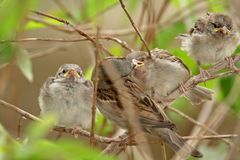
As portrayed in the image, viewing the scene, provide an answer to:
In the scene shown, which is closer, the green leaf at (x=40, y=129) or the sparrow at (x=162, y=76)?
the green leaf at (x=40, y=129)

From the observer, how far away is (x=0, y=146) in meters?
1.25

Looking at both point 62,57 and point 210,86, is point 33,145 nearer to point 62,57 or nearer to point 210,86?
point 210,86

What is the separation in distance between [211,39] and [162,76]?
0.71 m

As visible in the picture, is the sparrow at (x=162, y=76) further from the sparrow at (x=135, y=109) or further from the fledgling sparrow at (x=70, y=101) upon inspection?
the fledgling sparrow at (x=70, y=101)

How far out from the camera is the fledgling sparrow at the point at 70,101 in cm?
354

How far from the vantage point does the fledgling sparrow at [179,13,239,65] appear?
3912mm

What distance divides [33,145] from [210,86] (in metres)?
2.61

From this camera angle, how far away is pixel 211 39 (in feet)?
13.2

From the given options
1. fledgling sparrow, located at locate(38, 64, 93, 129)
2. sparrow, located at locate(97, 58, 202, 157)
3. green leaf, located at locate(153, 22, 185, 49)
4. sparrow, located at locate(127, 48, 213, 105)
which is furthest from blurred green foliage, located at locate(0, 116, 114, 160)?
green leaf, located at locate(153, 22, 185, 49)

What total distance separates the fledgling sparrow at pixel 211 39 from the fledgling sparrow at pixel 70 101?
0.80m

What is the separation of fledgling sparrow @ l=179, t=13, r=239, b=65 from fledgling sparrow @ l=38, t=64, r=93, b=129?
2.64ft

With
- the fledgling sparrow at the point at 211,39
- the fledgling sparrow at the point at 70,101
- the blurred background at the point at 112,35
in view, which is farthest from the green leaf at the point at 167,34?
the fledgling sparrow at the point at 70,101

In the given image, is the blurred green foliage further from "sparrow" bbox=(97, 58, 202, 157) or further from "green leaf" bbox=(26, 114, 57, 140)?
"sparrow" bbox=(97, 58, 202, 157)

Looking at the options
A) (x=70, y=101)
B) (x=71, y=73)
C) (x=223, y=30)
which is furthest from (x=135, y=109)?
(x=223, y=30)
